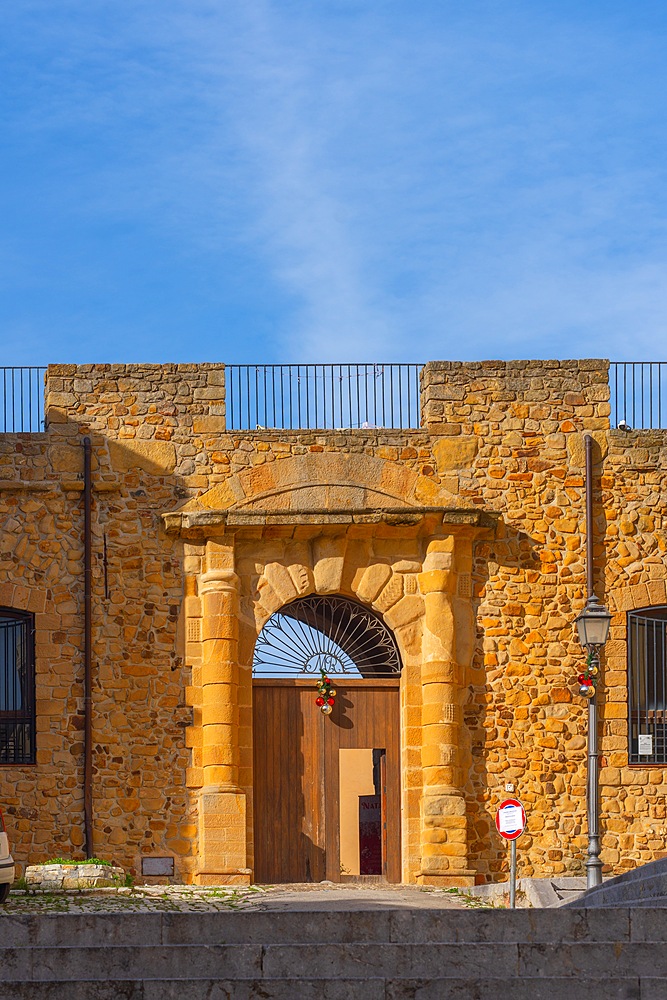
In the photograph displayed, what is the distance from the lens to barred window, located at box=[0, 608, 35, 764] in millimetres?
18531

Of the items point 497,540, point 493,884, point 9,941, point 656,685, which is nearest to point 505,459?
point 497,540

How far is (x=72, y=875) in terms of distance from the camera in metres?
16.1

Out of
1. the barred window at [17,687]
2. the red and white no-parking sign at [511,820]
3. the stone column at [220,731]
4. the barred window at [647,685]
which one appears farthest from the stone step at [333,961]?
the barred window at [647,685]

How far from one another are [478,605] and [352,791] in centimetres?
244

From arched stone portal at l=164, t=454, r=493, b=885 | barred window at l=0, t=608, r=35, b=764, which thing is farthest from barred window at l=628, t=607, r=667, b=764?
barred window at l=0, t=608, r=35, b=764

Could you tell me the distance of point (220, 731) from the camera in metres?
18.3

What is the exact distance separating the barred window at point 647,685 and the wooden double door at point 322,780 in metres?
2.48

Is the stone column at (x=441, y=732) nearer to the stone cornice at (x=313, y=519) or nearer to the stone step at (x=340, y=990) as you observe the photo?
the stone cornice at (x=313, y=519)

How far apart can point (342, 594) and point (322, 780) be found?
193 centimetres

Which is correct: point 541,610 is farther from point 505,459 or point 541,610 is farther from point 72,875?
point 72,875

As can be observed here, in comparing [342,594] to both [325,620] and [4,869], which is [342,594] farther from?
[4,869]

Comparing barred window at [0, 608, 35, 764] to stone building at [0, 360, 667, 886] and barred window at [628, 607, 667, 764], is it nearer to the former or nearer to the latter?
stone building at [0, 360, 667, 886]

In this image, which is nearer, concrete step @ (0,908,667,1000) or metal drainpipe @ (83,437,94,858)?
concrete step @ (0,908,667,1000)

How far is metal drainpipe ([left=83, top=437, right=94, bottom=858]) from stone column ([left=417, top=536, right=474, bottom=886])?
133 inches
